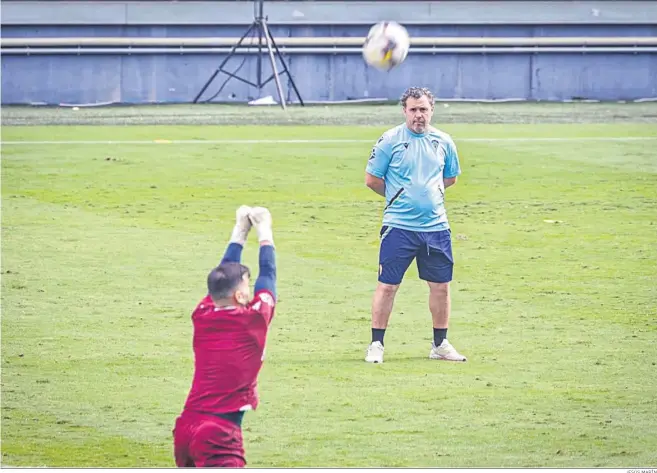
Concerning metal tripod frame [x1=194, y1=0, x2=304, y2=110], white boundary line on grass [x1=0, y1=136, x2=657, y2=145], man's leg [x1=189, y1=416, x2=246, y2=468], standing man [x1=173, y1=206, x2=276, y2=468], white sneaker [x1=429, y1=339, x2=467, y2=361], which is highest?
metal tripod frame [x1=194, y1=0, x2=304, y2=110]

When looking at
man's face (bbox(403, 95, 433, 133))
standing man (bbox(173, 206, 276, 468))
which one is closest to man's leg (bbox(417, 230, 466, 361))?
man's face (bbox(403, 95, 433, 133))

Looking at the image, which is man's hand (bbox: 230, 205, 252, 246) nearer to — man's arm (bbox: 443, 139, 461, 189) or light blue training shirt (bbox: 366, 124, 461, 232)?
light blue training shirt (bbox: 366, 124, 461, 232)

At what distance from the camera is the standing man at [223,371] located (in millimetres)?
6406

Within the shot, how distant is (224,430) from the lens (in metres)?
6.44

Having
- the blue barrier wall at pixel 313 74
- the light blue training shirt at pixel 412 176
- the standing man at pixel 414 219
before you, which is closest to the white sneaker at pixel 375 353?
the standing man at pixel 414 219

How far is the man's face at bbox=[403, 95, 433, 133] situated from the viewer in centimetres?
1036

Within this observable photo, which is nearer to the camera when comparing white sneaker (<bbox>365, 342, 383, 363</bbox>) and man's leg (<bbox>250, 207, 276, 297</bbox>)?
man's leg (<bbox>250, 207, 276, 297</bbox>)

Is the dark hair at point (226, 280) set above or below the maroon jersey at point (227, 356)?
above

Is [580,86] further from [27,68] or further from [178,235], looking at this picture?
[178,235]

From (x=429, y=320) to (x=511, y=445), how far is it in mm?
3909

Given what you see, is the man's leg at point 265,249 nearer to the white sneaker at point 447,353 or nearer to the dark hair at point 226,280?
the dark hair at point 226,280

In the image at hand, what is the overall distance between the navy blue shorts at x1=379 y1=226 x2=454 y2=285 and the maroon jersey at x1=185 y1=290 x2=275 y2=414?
396cm

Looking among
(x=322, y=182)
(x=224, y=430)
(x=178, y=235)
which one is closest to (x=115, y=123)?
(x=322, y=182)

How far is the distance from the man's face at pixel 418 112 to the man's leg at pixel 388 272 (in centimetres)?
81
